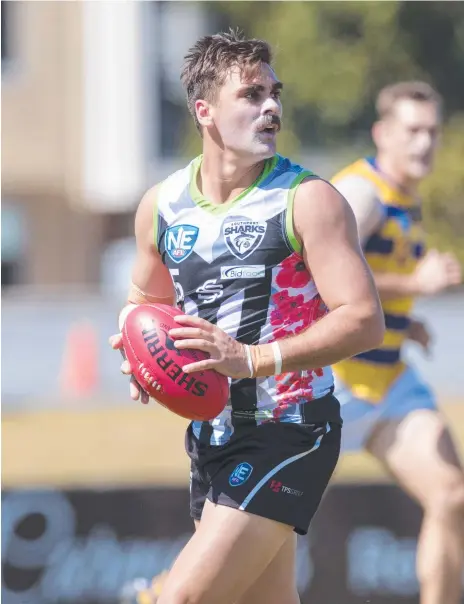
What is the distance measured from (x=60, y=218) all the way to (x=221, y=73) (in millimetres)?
19712

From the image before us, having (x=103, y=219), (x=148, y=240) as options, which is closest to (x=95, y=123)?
Answer: (x=103, y=219)

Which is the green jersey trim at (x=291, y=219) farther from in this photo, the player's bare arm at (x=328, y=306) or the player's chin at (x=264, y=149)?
the player's chin at (x=264, y=149)

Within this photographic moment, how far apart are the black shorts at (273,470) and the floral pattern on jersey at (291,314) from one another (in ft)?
0.27

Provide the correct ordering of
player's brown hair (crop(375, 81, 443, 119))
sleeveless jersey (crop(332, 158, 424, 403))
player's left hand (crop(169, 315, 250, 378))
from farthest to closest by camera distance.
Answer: player's brown hair (crop(375, 81, 443, 119)) → sleeveless jersey (crop(332, 158, 424, 403)) → player's left hand (crop(169, 315, 250, 378))

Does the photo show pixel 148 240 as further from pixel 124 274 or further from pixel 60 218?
pixel 60 218

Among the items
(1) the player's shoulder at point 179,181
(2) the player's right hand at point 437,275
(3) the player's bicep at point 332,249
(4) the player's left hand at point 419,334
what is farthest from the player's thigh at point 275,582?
(4) the player's left hand at point 419,334

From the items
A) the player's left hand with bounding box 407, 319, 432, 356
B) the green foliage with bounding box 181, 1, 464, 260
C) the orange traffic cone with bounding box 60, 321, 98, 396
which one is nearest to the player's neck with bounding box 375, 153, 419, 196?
the player's left hand with bounding box 407, 319, 432, 356

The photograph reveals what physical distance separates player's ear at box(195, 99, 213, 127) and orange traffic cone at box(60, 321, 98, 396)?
35.5 feet

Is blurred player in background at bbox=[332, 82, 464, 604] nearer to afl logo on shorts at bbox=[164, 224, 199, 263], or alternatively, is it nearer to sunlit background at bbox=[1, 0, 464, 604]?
afl logo on shorts at bbox=[164, 224, 199, 263]

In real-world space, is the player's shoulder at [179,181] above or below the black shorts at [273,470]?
above

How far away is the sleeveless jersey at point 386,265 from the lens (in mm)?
5473

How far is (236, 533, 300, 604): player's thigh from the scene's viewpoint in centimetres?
385

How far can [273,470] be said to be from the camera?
3.69 metres

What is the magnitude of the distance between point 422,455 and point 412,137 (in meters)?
1.48
